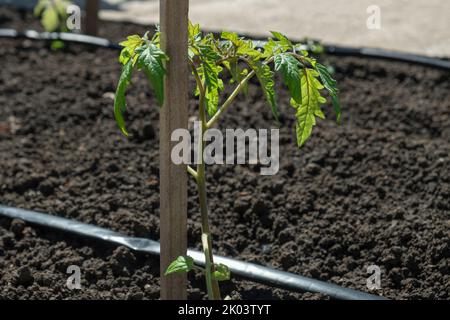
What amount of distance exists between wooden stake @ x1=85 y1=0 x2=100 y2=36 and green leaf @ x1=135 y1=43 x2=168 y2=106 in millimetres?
4112

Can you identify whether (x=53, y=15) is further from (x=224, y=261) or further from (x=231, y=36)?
(x=231, y=36)

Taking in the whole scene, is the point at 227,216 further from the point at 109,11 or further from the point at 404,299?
the point at 109,11

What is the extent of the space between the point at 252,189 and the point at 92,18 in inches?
114

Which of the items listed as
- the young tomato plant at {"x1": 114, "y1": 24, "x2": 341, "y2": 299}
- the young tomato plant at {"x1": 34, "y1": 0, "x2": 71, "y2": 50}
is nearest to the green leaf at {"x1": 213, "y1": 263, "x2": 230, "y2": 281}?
the young tomato plant at {"x1": 114, "y1": 24, "x2": 341, "y2": 299}

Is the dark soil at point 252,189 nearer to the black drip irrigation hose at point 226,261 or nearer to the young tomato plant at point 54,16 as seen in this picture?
the black drip irrigation hose at point 226,261

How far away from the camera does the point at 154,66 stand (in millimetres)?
2055

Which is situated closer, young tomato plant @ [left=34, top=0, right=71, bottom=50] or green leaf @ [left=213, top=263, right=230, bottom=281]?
green leaf @ [left=213, top=263, right=230, bottom=281]

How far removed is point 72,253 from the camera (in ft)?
10.3

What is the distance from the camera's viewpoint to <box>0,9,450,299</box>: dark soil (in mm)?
3008

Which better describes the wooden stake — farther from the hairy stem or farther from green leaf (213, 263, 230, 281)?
green leaf (213, 263, 230, 281)
